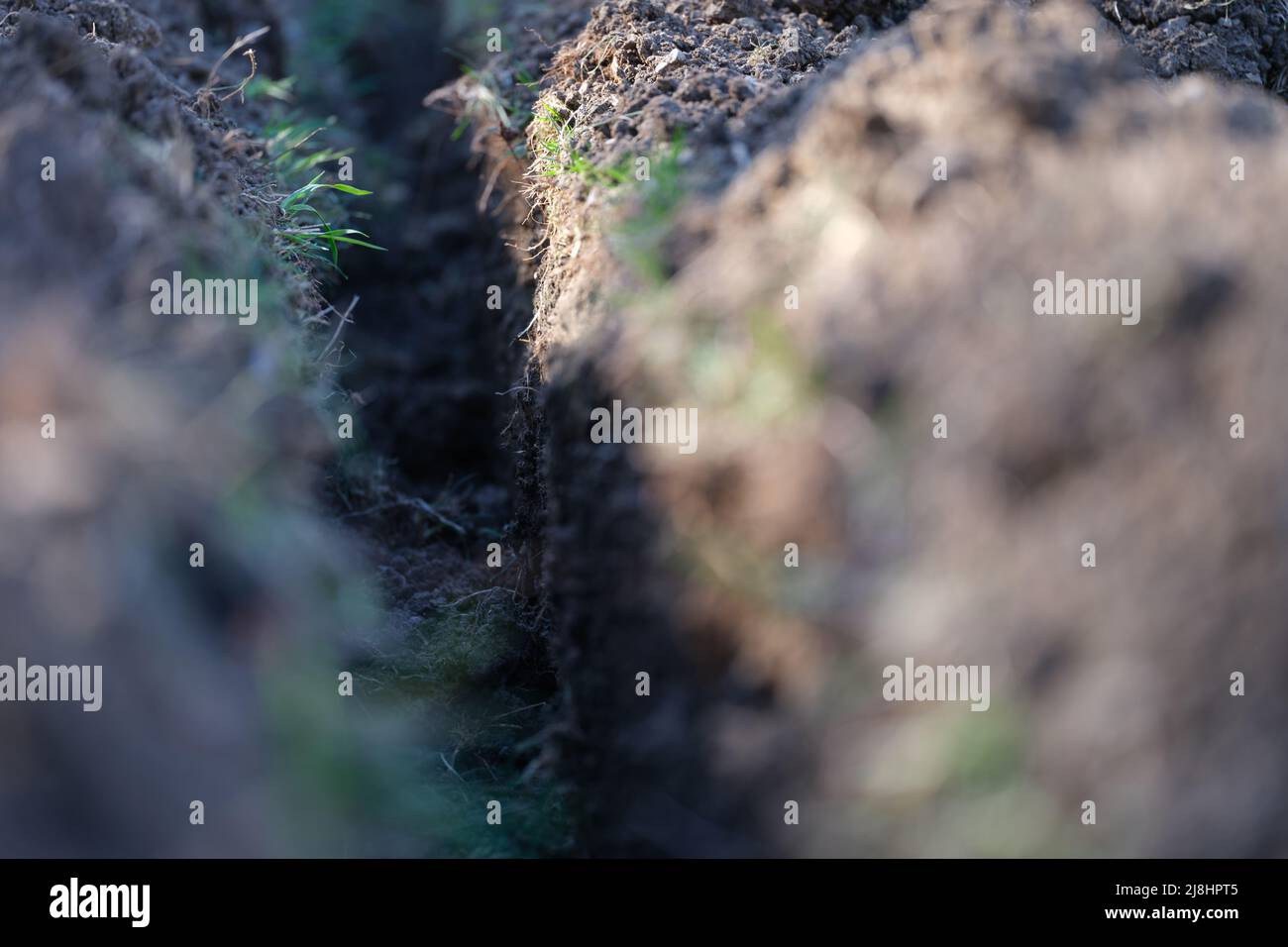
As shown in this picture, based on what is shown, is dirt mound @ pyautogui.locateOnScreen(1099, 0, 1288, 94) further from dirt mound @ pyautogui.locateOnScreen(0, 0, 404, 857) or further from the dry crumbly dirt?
dirt mound @ pyautogui.locateOnScreen(0, 0, 404, 857)

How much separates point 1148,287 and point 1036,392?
0.33 meters

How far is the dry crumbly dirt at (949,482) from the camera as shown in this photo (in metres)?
1.86

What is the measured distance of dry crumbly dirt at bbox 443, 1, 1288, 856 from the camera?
1.86 metres

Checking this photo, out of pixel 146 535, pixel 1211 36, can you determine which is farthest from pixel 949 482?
pixel 1211 36

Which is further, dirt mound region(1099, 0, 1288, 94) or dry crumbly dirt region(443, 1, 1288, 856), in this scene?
dirt mound region(1099, 0, 1288, 94)

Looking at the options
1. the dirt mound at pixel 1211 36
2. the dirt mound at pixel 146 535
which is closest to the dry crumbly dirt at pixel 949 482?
the dirt mound at pixel 146 535

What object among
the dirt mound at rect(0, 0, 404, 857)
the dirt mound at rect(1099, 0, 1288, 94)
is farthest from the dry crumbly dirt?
the dirt mound at rect(1099, 0, 1288, 94)

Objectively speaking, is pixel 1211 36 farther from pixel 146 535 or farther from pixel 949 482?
pixel 146 535

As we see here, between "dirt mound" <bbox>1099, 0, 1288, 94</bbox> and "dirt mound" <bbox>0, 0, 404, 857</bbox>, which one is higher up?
"dirt mound" <bbox>1099, 0, 1288, 94</bbox>

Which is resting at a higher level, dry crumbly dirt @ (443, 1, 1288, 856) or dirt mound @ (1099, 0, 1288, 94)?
dirt mound @ (1099, 0, 1288, 94)

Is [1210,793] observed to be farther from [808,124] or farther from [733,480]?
[808,124]

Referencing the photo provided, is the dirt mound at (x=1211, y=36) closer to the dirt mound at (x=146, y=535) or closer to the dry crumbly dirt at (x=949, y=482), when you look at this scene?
the dry crumbly dirt at (x=949, y=482)

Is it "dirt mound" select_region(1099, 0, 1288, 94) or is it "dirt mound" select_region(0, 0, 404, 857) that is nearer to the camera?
"dirt mound" select_region(0, 0, 404, 857)
